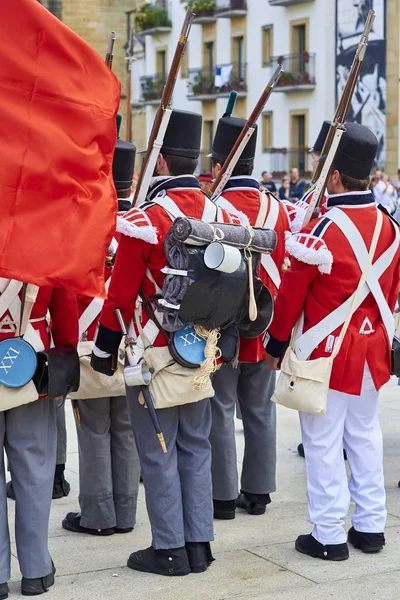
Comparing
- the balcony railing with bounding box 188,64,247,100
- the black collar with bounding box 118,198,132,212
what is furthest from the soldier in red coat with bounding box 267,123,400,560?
the balcony railing with bounding box 188,64,247,100

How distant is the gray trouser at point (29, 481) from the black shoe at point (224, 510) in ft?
5.06

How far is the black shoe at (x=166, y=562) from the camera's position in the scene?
593cm

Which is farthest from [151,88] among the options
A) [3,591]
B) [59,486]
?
[3,591]

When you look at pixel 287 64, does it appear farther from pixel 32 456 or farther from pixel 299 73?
pixel 32 456

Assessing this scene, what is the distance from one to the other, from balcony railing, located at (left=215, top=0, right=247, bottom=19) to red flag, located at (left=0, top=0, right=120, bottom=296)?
1703 inches

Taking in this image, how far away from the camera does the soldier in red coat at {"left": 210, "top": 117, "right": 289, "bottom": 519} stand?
7.00 metres

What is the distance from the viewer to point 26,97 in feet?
17.0

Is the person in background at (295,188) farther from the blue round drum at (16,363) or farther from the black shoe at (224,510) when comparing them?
the blue round drum at (16,363)

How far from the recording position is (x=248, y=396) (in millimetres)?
7223

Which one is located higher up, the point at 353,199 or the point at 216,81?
the point at 216,81

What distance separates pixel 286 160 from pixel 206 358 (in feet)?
130

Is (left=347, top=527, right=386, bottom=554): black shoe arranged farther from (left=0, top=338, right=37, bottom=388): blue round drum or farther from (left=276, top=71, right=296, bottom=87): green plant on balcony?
(left=276, top=71, right=296, bottom=87): green plant on balcony

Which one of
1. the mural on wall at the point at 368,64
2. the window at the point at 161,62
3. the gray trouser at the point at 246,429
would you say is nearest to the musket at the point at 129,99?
the gray trouser at the point at 246,429

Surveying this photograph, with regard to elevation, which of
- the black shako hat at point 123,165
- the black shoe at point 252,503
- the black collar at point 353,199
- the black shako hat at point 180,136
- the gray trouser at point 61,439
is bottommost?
the black shoe at point 252,503
